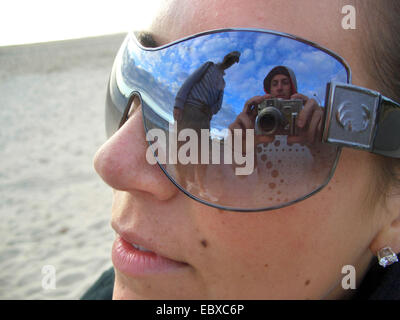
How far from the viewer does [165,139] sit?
0.93 meters

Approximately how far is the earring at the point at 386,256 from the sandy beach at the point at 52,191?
2.39m

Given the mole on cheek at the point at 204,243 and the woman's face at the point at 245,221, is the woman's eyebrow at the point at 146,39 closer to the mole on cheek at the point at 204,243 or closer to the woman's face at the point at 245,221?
the woman's face at the point at 245,221

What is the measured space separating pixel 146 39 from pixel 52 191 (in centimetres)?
398

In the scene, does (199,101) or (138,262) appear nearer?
(199,101)

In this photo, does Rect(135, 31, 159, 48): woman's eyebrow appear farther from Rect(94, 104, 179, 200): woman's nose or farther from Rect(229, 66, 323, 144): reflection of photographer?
Rect(229, 66, 323, 144): reflection of photographer

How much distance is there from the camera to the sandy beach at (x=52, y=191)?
3149mm

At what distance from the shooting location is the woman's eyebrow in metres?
1.00

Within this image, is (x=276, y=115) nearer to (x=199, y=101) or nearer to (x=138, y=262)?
(x=199, y=101)

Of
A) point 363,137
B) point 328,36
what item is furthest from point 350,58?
point 363,137

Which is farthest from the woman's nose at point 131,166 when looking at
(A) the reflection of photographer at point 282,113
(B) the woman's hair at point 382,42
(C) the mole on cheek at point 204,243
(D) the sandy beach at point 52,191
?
(D) the sandy beach at point 52,191

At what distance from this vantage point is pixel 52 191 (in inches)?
180

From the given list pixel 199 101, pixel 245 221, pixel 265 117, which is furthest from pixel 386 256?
pixel 199 101

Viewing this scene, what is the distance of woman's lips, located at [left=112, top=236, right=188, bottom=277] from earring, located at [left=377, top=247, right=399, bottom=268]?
537mm
